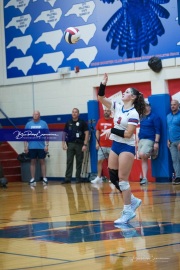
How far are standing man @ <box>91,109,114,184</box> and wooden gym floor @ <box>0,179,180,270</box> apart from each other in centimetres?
426

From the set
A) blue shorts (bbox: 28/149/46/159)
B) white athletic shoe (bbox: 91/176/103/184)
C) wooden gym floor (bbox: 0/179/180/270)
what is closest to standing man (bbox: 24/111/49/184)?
blue shorts (bbox: 28/149/46/159)

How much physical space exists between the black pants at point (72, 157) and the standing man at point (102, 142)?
2.48ft

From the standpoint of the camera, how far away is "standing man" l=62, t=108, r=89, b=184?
67.3 ft

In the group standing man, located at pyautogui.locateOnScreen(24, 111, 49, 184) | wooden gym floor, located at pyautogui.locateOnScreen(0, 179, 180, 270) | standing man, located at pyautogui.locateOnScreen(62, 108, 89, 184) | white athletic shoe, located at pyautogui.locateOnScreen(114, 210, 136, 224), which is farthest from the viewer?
standing man, located at pyautogui.locateOnScreen(24, 111, 49, 184)

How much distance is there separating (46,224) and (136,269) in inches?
162

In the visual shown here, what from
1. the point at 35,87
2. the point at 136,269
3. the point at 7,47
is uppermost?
the point at 7,47

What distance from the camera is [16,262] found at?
702 centimetres

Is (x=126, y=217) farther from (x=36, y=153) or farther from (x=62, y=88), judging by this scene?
(x=62, y=88)

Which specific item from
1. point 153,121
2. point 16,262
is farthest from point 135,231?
point 153,121

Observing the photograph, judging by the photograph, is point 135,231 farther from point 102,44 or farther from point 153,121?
point 102,44

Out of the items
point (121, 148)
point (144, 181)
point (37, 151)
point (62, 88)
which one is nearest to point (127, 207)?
point (121, 148)

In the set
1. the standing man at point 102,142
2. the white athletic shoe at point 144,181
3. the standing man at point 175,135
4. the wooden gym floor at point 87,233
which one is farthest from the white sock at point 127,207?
the standing man at point 102,142

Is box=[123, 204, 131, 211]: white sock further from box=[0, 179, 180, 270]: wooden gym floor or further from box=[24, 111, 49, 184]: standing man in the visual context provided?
box=[24, 111, 49, 184]: standing man

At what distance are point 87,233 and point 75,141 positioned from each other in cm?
1171
